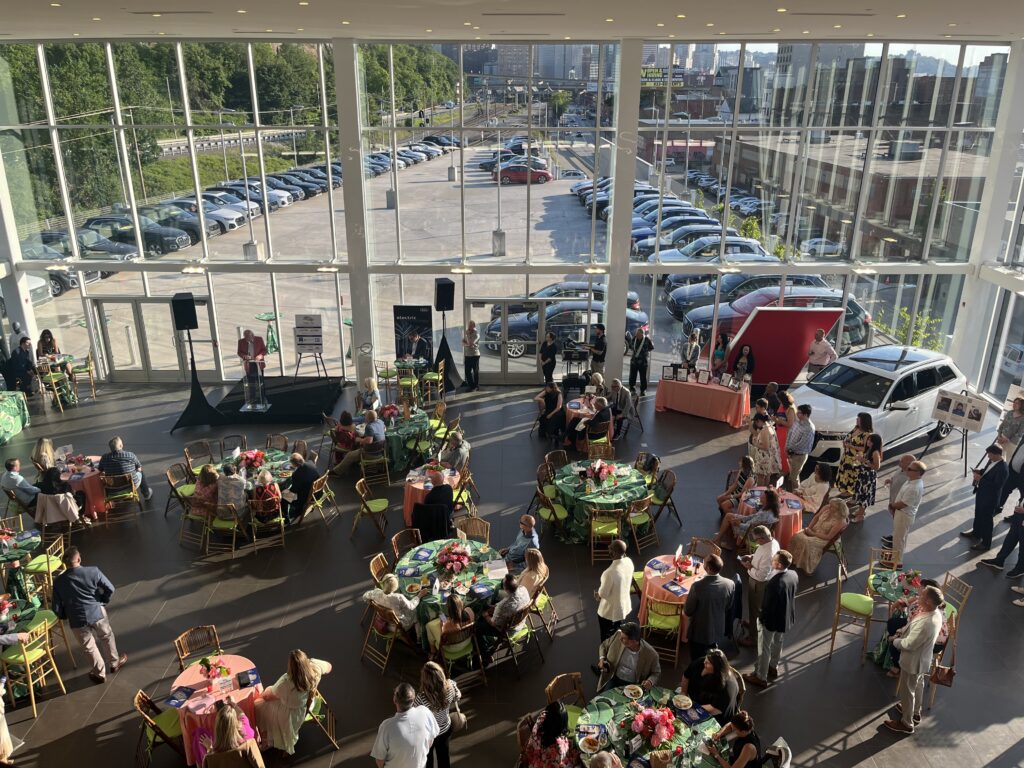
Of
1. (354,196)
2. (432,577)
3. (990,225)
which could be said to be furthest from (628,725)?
(990,225)

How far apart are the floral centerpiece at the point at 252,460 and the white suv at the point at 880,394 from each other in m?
8.21

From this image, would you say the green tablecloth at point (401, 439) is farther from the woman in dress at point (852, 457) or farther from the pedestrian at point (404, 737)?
the pedestrian at point (404, 737)

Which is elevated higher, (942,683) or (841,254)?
(841,254)

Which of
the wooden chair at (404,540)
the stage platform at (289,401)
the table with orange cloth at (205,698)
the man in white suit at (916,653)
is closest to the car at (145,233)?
the stage platform at (289,401)

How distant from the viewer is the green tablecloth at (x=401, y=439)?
480 inches

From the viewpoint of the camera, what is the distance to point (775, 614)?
24.5 feet

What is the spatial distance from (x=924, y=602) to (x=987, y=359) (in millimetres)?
11025

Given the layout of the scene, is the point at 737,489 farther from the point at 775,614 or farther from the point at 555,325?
the point at 555,325

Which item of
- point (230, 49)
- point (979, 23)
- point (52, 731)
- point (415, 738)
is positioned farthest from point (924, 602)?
point (230, 49)

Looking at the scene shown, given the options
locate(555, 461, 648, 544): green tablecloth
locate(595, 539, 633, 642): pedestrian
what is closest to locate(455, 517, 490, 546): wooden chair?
locate(555, 461, 648, 544): green tablecloth

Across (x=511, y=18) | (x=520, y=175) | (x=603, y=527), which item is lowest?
(x=603, y=527)

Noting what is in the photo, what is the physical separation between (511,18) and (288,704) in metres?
8.12

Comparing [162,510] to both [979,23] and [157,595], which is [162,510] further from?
[979,23]

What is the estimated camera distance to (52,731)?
24.4ft
